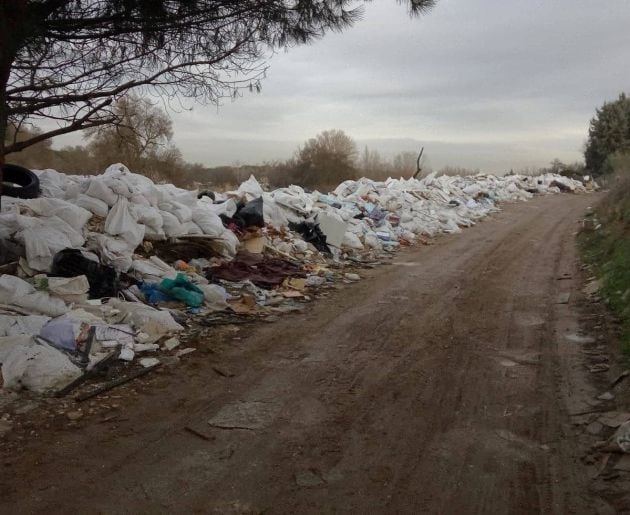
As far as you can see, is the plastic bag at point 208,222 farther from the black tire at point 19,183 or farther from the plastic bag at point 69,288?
the plastic bag at point 69,288

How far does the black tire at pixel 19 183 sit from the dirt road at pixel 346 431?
371 centimetres

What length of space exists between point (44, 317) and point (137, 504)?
8.38 feet

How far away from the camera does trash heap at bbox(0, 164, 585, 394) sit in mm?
4355

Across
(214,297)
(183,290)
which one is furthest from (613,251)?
(183,290)

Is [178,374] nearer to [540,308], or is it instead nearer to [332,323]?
[332,323]

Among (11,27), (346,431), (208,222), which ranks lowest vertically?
(346,431)

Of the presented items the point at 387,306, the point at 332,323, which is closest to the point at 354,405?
the point at 332,323

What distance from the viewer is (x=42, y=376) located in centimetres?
380

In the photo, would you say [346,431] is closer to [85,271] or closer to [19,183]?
[85,271]

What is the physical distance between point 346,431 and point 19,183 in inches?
248

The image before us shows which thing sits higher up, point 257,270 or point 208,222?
point 208,222

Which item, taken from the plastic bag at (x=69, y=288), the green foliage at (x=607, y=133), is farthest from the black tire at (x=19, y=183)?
the green foliage at (x=607, y=133)

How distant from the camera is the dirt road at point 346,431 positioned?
8.71ft

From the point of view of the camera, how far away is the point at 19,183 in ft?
24.4
